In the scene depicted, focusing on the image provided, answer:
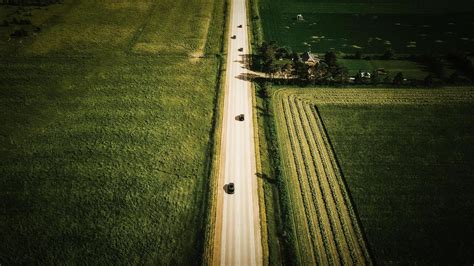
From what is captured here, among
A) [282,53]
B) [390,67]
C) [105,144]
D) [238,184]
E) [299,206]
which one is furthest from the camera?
[282,53]

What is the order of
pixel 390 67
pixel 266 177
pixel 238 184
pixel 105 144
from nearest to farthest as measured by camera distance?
pixel 238 184 < pixel 266 177 < pixel 105 144 < pixel 390 67

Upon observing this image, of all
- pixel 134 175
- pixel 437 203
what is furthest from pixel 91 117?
pixel 437 203

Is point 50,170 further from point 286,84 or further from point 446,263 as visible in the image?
point 446,263

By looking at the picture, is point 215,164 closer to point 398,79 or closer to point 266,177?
point 266,177

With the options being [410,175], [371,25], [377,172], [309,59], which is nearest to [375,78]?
[309,59]

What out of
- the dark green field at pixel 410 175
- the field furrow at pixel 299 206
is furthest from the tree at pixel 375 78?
the field furrow at pixel 299 206

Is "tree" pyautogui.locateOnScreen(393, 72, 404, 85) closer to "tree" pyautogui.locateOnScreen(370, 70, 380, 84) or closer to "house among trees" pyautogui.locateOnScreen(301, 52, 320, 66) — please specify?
"tree" pyautogui.locateOnScreen(370, 70, 380, 84)

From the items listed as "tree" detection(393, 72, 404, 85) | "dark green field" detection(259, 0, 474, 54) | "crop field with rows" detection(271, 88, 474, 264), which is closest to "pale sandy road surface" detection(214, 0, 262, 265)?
"crop field with rows" detection(271, 88, 474, 264)
